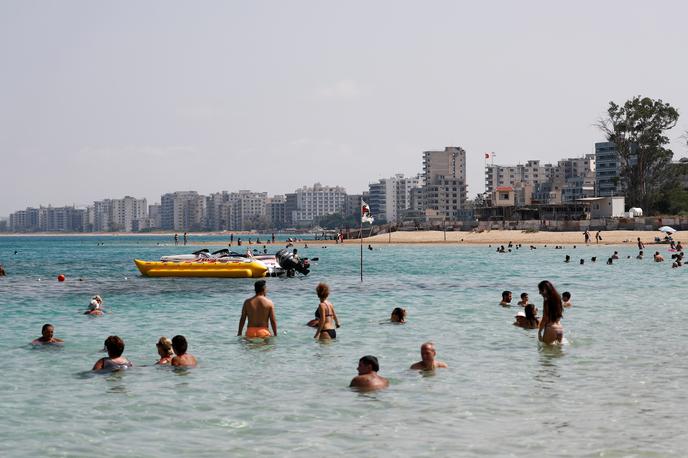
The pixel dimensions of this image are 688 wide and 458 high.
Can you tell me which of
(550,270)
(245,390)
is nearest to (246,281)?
(550,270)

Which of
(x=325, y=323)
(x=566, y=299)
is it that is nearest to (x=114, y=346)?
(x=325, y=323)

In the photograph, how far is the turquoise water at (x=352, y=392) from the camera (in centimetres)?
1045

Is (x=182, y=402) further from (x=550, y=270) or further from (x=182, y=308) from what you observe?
(x=550, y=270)

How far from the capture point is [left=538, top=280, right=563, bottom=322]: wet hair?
17.5 meters

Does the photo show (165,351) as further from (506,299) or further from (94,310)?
(506,299)

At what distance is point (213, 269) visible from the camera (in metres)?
49.0

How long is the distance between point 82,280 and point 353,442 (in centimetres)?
4258

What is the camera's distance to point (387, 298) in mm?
33562

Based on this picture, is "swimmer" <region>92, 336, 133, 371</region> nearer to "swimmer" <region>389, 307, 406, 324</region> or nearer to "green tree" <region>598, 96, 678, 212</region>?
"swimmer" <region>389, 307, 406, 324</region>

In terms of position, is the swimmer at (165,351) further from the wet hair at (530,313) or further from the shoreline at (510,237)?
the shoreline at (510,237)

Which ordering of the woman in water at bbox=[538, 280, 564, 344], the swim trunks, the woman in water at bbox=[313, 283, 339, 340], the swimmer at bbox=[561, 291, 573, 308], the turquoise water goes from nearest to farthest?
the turquoise water < the woman in water at bbox=[538, 280, 564, 344] < the swim trunks < the woman in water at bbox=[313, 283, 339, 340] < the swimmer at bbox=[561, 291, 573, 308]

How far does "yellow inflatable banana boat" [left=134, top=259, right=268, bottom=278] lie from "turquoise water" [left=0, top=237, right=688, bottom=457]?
2035 centimetres

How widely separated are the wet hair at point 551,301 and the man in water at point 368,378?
202 inches

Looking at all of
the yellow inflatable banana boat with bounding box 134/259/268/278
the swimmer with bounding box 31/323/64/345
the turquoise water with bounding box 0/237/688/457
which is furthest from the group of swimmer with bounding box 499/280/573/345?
the yellow inflatable banana boat with bounding box 134/259/268/278
